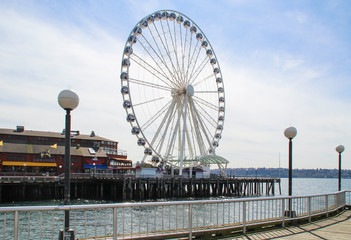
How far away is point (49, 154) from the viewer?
62594mm

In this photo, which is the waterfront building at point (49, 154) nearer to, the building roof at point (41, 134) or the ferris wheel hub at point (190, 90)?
the building roof at point (41, 134)

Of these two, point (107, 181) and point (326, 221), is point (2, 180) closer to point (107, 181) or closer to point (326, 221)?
point (107, 181)

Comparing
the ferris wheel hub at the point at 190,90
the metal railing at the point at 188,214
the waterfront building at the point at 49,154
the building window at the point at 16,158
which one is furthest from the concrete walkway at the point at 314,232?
the building window at the point at 16,158

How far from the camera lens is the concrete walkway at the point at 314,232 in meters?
10.8

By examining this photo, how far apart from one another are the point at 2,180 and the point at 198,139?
25.0 meters

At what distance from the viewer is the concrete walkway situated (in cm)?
1080

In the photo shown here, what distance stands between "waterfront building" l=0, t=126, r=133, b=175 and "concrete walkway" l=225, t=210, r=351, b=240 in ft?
162

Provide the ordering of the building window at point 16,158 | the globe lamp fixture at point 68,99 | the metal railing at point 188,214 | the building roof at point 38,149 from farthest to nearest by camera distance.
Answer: the building roof at point 38,149 < the building window at point 16,158 < the globe lamp fixture at point 68,99 < the metal railing at point 188,214

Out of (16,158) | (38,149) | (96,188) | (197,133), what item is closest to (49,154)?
(38,149)

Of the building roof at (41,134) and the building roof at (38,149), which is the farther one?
the building roof at (41,134)

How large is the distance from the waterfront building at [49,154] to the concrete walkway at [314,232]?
49386 millimetres

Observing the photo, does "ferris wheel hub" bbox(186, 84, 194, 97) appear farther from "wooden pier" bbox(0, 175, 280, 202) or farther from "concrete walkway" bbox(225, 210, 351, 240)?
"concrete walkway" bbox(225, 210, 351, 240)

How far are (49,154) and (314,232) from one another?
56.5 metres

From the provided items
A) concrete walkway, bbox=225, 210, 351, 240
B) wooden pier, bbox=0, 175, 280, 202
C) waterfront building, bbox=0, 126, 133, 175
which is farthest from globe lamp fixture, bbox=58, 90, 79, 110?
waterfront building, bbox=0, 126, 133, 175
